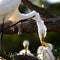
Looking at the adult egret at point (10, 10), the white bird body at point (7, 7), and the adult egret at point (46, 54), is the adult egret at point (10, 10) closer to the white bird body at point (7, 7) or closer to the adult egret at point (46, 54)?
the white bird body at point (7, 7)

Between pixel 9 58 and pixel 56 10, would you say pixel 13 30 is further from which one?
pixel 56 10

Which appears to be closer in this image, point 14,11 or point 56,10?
point 14,11

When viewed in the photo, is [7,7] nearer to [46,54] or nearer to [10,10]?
[10,10]

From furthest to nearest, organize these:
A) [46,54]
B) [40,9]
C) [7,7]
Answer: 1. [40,9]
2. [46,54]
3. [7,7]

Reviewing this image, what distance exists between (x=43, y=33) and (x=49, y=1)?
285 inches

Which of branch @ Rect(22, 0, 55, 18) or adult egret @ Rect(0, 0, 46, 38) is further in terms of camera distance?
branch @ Rect(22, 0, 55, 18)

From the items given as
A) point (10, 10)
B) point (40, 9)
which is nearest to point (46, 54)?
point (10, 10)

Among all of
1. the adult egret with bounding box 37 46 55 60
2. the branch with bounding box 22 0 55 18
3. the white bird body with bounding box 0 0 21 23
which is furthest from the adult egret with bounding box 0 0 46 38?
the branch with bounding box 22 0 55 18

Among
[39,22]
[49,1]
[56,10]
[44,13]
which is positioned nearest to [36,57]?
[39,22]

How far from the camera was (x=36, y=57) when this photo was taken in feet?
10.9

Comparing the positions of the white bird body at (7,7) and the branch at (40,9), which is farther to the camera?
the branch at (40,9)

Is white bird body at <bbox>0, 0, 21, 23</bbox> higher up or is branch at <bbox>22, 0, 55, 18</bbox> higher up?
white bird body at <bbox>0, 0, 21, 23</bbox>

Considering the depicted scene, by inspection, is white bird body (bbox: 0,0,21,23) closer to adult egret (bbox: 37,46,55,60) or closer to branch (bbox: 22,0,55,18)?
adult egret (bbox: 37,46,55,60)

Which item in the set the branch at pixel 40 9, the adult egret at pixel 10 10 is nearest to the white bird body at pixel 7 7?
the adult egret at pixel 10 10
